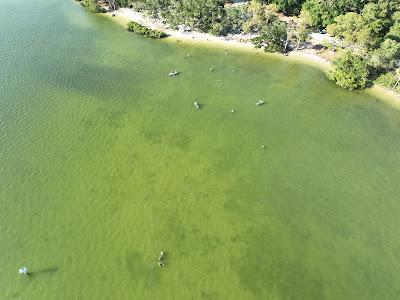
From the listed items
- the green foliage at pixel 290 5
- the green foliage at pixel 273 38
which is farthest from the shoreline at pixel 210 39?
the green foliage at pixel 290 5

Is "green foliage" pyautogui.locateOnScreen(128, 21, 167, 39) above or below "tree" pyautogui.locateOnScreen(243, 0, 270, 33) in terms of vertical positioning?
below

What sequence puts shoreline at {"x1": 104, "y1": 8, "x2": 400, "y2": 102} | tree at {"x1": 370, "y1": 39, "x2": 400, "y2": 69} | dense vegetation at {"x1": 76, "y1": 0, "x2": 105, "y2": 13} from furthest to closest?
dense vegetation at {"x1": 76, "y1": 0, "x2": 105, "y2": 13}
shoreline at {"x1": 104, "y1": 8, "x2": 400, "y2": 102}
tree at {"x1": 370, "y1": 39, "x2": 400, "y2": 69}

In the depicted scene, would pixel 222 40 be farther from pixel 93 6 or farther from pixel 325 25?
pixel 93 6

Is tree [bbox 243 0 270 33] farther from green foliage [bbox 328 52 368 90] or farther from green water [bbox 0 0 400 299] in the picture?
green foliage [bbox 328 52 368 90]

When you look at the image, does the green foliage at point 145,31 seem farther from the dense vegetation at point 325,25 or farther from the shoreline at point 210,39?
the dense vegetation at point 325,25

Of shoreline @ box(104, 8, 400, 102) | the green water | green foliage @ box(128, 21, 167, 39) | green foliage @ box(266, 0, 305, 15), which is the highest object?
green foliage @ box(266, 0, 305, 15)

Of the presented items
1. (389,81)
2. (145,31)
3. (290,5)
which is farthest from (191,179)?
(290,5)

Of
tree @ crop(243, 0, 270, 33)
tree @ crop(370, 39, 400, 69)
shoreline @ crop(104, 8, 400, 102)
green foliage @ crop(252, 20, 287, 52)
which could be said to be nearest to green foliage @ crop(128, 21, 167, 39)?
shoreline @ crop(104, 8, 400, 102)
